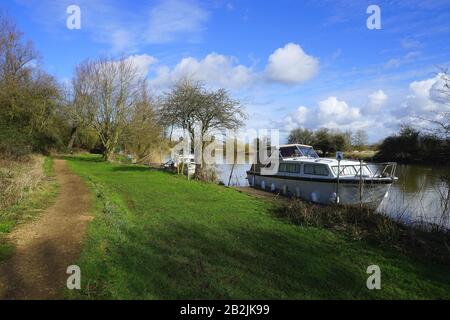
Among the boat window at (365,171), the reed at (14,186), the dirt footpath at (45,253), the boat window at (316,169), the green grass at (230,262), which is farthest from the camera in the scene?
the boat window at (316,169)

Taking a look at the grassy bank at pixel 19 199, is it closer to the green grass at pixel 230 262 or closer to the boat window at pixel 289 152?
the green grass at pixel 230 262

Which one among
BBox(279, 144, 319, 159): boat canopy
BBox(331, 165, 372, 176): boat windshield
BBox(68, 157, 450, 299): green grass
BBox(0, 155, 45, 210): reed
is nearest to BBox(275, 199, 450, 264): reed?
BBox(68, 157, 450, 299): green grass

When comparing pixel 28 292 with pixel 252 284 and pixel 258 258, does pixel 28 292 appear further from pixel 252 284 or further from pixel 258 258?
pixel 258 258

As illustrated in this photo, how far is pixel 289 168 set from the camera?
23.0 metres

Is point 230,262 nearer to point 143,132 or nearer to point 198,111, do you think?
point 198,111

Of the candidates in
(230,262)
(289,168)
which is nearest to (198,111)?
(289,168)

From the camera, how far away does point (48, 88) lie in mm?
36562

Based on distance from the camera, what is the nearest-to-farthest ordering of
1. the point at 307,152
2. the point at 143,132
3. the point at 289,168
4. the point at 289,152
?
the point at 289,168 < the point at 307,152 < the point at 289,152 < the point at 143,132

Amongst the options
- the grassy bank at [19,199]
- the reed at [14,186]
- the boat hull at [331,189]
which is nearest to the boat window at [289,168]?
the boat hull at [331,189]

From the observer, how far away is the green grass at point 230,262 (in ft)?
20.8

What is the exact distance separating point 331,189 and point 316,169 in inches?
72.6
